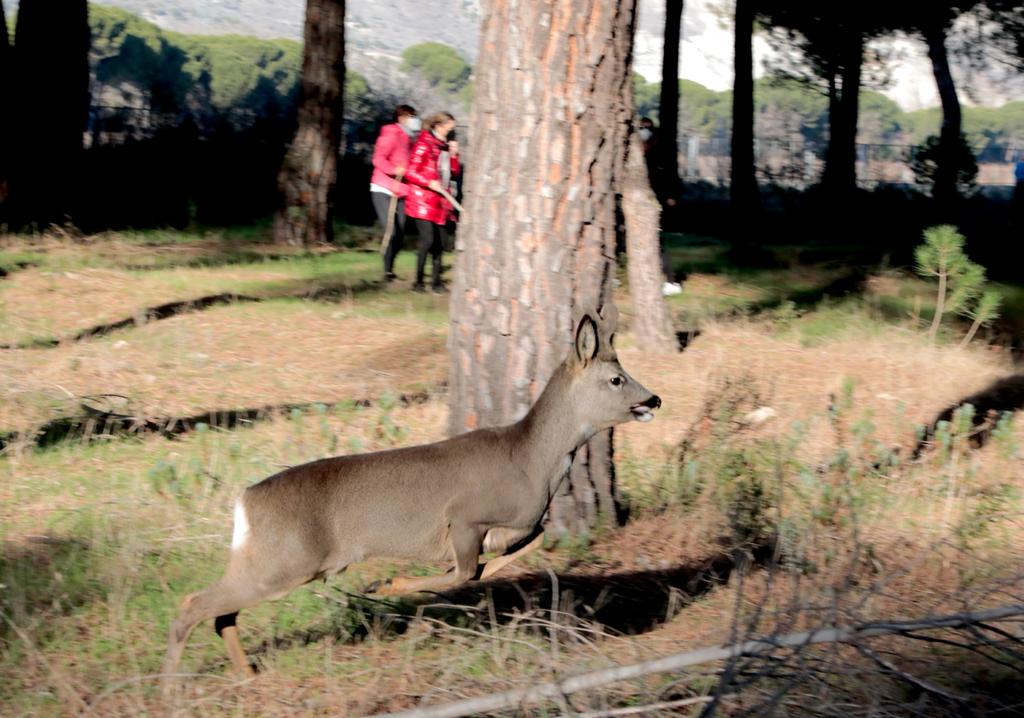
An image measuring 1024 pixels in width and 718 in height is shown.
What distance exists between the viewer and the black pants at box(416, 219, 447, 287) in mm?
13969

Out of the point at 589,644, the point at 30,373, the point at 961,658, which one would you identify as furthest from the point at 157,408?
the point at 961,658

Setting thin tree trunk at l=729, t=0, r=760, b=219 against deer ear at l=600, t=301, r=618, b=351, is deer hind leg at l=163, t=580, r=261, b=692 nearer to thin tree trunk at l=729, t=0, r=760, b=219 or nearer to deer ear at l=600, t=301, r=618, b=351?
deer ear at l=600, t=301, r=618, b=351

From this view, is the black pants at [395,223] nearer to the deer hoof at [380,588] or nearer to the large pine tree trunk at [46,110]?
the large pine tree trunk at [46,110]

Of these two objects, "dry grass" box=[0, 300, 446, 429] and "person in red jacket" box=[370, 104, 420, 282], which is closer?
"dry grass" box=[0, 300, 446, 429]

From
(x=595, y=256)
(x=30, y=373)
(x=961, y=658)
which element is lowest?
Answer: (x=961, y=658)

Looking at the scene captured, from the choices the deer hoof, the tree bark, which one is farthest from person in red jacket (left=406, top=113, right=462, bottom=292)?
the tree bark

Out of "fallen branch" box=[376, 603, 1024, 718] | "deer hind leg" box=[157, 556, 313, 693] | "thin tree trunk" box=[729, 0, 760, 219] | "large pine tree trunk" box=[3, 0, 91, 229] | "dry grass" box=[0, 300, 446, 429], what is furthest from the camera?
"thin tree trunk" box=[729, 0, 760, 219]

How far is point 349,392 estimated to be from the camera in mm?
9797

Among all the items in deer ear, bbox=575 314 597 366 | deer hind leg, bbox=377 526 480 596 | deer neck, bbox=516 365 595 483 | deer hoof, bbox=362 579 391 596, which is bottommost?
deer hoof, bbox=362 579 391 596

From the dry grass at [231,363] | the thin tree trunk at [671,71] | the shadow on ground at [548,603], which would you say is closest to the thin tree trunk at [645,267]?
the dry grass at [231,363]

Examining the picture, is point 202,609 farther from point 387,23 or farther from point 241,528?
point 387,23

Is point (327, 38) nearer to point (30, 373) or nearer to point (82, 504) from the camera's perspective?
point (30, 373)

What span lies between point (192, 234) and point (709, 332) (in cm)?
917

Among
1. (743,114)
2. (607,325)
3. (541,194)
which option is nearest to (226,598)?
(607,325)
